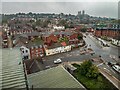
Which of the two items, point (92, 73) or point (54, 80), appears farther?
point (92, 73)

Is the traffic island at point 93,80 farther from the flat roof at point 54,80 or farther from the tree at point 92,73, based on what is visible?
the flat roof at point 54,80

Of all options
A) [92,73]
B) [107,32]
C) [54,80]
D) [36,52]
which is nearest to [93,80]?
[92,73]

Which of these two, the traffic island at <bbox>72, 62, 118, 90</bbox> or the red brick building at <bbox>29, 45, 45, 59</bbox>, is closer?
the traffic island at <bbox>72, 62, 118, 90</bbox>

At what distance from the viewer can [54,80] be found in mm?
10727

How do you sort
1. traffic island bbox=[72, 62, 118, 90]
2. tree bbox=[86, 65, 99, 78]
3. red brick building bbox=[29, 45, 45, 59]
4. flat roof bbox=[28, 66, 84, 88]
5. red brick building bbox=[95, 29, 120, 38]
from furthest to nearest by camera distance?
red brick building bbox=[95, 29, 120, 38] < red brick building bbox=[29, 45, 45, 59] < tree bbox=[86, 65, 99, 78] < traffic island bbox=[72, 62, 118, 90] < flat roof bbox=[28, 66, 84, 88]

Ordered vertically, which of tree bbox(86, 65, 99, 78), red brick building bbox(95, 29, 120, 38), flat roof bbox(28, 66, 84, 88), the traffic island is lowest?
the traffic island

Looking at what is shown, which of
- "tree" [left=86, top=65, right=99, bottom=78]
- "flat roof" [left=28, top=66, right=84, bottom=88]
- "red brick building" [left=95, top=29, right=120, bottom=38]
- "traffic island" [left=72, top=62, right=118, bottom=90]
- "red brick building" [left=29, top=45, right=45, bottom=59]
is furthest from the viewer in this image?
"red brick building" [left=95, top=29, right=120, bottom=38]

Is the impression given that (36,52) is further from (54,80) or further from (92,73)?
(54,80)

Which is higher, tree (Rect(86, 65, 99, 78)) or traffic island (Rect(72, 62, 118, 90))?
tree (Rect(86, 65, 99, 78))

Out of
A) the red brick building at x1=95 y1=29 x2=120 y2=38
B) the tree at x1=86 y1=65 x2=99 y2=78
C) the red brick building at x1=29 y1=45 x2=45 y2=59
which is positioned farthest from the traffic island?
the red brick building at x1=95 y1=29 x2=120 y2=38

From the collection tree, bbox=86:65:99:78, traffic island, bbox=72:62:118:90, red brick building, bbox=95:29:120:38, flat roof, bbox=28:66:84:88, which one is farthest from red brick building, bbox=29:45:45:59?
red brick building, bbox=95:29:120:38

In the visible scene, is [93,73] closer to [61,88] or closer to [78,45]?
[61,88]

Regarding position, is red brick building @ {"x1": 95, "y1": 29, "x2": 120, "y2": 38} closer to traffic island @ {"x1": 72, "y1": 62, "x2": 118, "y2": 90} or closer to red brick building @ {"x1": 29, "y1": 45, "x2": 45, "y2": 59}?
red brick building @ {"x1": 29, "y1": 45, "x2": 45, "y2": 59}

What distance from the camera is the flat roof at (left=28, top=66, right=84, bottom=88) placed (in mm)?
9992
